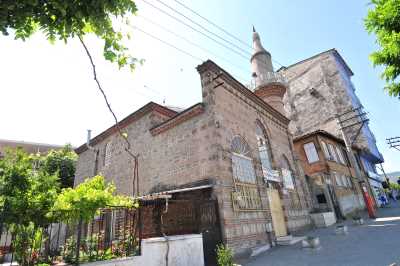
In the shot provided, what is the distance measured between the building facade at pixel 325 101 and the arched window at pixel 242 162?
1650 cm

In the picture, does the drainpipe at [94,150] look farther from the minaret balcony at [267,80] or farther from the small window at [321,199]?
the small window at [321,199]

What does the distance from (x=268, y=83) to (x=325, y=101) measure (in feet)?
42.5

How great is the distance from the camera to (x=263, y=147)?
13531 mm

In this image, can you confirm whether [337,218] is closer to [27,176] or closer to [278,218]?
[278,218]

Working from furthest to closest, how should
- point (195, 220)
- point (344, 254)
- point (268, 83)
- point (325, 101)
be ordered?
1. point (325, 101)
2. point (268, 83)
3. point (195, 220)
4. point (344, 254)

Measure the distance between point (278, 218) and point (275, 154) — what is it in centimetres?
359

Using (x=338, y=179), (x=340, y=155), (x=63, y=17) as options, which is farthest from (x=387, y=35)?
(x=340, y=155)

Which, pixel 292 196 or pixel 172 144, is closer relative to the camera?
pixel 172 144

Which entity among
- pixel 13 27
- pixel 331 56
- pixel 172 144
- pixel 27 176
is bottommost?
pixel 27 176

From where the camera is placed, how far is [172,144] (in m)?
11.2

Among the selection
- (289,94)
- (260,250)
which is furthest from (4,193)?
(289,94)

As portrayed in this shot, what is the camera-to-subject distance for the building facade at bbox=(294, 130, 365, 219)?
17.3m

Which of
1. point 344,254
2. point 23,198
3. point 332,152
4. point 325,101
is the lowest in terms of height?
point 344,254

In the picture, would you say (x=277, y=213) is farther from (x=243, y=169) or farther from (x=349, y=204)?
(x=349, y=204)
